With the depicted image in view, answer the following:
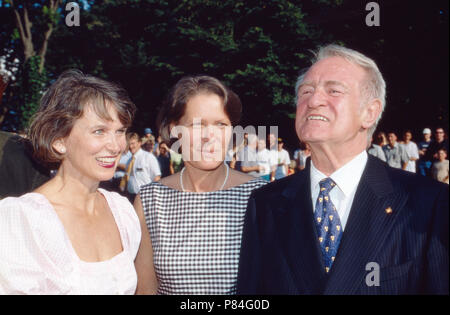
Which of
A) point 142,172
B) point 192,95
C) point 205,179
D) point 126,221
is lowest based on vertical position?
point 142,172

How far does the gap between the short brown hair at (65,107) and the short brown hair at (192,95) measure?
374mm

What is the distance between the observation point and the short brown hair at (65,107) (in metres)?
2.63

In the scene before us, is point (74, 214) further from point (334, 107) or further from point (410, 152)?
point (410, 152)

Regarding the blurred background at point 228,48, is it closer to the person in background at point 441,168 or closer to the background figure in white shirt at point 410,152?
the background figure in white shirt at point 410,152

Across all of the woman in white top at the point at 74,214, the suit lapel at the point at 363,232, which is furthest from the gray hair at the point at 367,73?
→ the woman in white top at the point at 74,214

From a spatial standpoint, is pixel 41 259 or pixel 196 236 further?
pixel 196 236

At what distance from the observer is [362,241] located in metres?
2.27

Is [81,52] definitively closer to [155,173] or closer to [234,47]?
[234,47]

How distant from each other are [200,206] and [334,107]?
113 centimetres

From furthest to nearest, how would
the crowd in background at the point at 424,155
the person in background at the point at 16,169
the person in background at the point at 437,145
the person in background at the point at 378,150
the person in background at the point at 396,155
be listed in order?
the person in background at the point at 396,155
the person in background at the point at 378,150
the person in background at the point at 437,145
the crowd in background at the point at 424,155
the person in background at the point at 16,169

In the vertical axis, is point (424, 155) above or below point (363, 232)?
below

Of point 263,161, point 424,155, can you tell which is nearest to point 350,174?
point 263,161

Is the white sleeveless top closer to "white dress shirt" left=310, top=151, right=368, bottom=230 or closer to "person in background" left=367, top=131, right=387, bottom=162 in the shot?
"white dress shirt" left=310, top=151, right=368, bottom=230

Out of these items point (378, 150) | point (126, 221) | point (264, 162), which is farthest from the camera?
point (378, 150)
